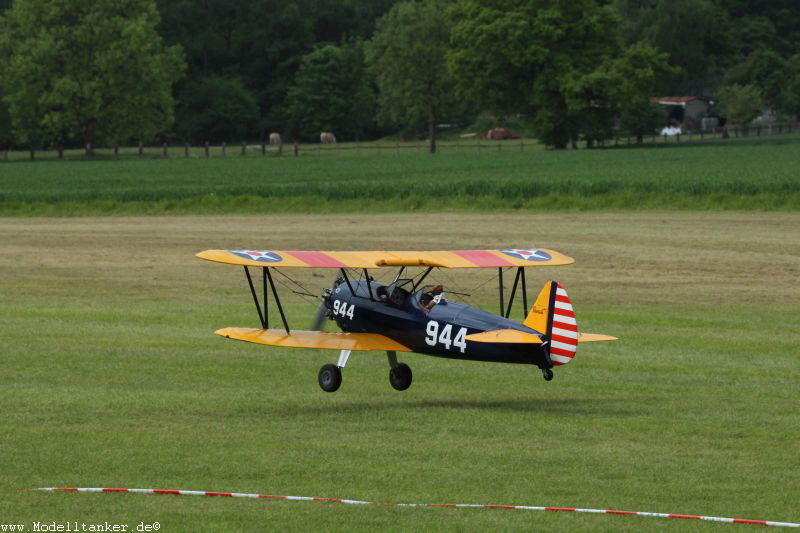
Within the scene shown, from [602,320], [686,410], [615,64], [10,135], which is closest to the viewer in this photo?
[686,410]

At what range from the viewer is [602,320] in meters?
23.8

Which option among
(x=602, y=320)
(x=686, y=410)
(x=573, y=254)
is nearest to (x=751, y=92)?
(x=573, y=254)

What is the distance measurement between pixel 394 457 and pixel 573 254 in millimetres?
20922

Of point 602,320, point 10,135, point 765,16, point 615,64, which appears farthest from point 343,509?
point 765,16

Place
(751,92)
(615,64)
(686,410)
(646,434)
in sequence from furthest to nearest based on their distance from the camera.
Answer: (751,92) < (615,64) < (686,410) < (646,434)

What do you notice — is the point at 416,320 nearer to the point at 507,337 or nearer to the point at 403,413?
the point at 403,413

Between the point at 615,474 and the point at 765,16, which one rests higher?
the point at 765,16

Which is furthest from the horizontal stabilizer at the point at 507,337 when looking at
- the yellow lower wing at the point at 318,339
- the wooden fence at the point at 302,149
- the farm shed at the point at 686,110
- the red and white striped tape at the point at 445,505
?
the farm shed at the point at 686,110

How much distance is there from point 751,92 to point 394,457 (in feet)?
380

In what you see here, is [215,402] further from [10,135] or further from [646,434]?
[10,135]

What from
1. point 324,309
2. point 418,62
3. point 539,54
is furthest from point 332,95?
point 324,309

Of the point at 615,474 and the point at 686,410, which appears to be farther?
the point at 686,410

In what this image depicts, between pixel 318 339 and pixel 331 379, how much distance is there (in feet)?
2.05

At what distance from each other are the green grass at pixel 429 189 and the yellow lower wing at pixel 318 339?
29578 millimetres
